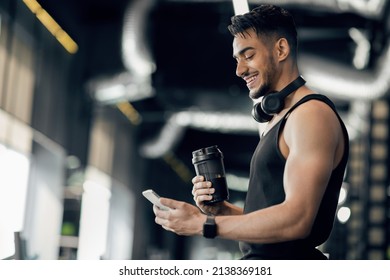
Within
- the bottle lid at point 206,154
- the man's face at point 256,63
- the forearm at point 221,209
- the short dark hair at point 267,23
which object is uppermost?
the short dark hair at point 267,23

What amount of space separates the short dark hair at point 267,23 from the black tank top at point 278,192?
0.17m

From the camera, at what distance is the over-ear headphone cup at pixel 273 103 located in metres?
1.35

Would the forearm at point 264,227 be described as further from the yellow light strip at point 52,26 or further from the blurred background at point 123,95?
the yellow light strip at point 52,26

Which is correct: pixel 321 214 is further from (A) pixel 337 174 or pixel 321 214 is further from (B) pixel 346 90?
(B) pixel 346 90

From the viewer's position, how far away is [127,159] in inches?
440

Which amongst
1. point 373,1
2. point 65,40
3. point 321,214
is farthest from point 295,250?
point 65,40

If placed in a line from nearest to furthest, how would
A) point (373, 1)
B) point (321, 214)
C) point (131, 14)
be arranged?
point (321, 214), point (373, 1), point (131, 14)

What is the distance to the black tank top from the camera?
1.27 meters

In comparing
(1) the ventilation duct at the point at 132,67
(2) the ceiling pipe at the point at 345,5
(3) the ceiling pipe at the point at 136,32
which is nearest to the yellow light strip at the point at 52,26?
(1) the ventilation duct at the point at 132,67

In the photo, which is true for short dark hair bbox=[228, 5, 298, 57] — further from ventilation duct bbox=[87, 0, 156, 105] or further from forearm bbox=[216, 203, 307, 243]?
ventilation duct bbox=[87, 0, 156, 105]

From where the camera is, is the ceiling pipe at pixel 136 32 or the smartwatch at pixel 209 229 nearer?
the smartwatch at pixel 209 229

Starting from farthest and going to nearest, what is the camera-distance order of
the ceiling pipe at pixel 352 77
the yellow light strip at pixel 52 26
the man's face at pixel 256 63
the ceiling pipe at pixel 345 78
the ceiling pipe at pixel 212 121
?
the ceiling pipe at pixel 212 121, the yellow light strip at pixel 52 26, the ceiling pipe at pixel 345 78, the ceiling pipe at pixel 352 77, the man's face at pixel 256 63

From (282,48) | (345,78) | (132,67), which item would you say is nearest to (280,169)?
(282,48)
